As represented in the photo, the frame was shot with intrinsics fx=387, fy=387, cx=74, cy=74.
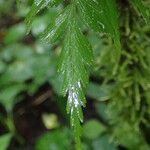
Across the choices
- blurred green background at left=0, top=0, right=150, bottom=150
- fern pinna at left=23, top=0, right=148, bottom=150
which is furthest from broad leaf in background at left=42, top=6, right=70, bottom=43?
blurred green background at left=0, top=0, right=150, bottom=150

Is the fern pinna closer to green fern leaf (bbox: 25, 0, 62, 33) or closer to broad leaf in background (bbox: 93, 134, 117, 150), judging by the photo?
green fern leaf (bbox: 25, 0, 62, 33)

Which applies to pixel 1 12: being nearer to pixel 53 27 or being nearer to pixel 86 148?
pixel 86 148

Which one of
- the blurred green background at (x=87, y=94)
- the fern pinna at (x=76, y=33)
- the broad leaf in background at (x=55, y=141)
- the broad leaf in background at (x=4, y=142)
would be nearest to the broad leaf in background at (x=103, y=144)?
the blurred green background at (x=87, y=94)

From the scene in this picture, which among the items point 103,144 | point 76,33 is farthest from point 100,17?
point 103,144

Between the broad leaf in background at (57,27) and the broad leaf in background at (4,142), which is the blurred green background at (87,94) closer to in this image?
the broad leaf in background at (4,142)

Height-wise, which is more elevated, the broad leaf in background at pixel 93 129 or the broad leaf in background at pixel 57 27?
the broad leaf in background at pixel 57 27

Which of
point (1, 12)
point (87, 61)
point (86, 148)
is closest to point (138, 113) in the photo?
point (86, 148)

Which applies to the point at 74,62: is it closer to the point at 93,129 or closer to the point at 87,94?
the point at 93,129
